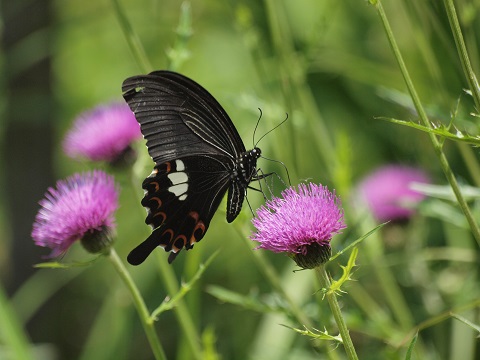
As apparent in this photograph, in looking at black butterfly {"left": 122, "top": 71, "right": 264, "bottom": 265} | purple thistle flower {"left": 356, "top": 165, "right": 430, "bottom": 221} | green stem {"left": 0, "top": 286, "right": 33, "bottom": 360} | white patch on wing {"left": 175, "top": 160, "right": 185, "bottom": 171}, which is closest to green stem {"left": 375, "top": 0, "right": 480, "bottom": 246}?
black butterfly {"left": 122, "top": 71, "right": 264, "bottom": 265}

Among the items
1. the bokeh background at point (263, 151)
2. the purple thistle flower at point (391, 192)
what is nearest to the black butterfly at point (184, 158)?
the bokeh background at point (263, 151)

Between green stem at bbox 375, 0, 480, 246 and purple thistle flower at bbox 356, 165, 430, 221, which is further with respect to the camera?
purple thistle flower at bbox 356, 165, 430, 221

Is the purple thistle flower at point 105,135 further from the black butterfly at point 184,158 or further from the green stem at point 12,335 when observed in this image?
the green stem at point 12,335

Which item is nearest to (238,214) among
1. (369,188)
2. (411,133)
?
(369,188)

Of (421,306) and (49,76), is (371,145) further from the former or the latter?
(49,76)

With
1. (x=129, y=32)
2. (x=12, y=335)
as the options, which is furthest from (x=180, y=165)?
(x=12, y=335)

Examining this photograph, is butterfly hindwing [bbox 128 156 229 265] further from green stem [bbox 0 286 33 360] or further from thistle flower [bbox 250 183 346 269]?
green stem [bbox 0 286 33 360]
